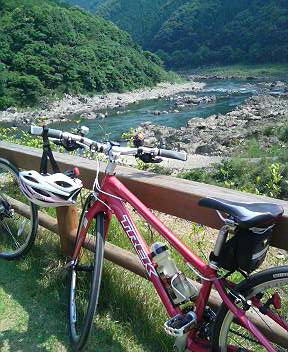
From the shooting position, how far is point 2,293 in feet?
11.2

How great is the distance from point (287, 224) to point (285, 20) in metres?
116

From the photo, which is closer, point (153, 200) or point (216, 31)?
point (153, 200)

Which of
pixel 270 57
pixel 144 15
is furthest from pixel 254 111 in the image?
pixel 144 15

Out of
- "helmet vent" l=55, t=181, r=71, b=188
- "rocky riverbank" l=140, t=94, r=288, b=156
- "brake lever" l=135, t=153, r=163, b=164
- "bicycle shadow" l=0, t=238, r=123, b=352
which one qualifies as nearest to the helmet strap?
"helmet vent" l=55, t=181, r=71, b=188

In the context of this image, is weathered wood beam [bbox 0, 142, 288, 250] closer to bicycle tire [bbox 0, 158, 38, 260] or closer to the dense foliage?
bicycle tire [bbox 0, 158, 38, 260]

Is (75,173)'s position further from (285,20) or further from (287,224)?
(285,20)

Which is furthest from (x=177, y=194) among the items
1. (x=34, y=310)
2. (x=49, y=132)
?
(x=34, y=310)

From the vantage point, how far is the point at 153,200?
2.79m

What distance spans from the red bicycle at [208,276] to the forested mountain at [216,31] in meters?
105

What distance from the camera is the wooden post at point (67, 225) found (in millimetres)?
3488

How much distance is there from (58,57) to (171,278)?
78125 mm

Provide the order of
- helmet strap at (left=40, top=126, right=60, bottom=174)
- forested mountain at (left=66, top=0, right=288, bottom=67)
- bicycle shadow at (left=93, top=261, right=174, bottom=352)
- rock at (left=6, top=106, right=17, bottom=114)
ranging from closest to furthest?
bicycle shadow at (left=93, top=261, right=174, bottom=352)
helmet strap at (left=40, top=126, right=60, bottom=174)
rock at (left=6, top=106, right=17, bottom=114)
forested mountain at (left=66, top=0, right=288, bottom=67)

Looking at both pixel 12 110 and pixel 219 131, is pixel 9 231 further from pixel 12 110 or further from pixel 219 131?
pixel 12 110

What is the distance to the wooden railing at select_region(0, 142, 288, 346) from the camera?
2313mm
